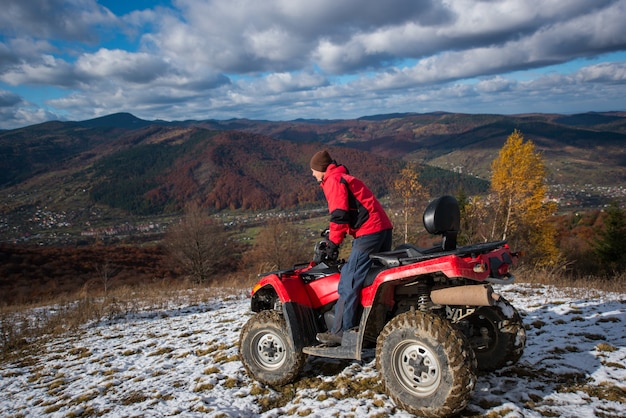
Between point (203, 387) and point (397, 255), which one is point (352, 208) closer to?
point (397, 255)

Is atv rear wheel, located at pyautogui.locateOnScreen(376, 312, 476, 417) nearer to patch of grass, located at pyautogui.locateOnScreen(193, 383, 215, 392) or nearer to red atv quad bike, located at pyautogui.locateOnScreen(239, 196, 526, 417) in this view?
red atv quad bike, located at pyautogui.locateOnScreen(239, 196, 526, 417)

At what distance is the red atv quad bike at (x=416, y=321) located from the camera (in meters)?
3.21

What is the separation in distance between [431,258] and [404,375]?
110 centimetres

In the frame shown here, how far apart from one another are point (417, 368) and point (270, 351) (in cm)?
178

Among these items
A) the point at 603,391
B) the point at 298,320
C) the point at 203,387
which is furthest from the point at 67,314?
the point at 603,391

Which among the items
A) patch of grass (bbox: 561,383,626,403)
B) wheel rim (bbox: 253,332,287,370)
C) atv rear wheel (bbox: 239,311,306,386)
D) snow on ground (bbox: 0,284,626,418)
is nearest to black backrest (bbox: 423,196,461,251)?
snow on ground (bbox: 0,284,626,418)

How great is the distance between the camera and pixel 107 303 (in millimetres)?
9711

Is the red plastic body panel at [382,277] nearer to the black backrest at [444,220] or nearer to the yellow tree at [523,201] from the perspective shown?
the black backrest at [444,220]

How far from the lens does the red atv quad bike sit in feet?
10.5

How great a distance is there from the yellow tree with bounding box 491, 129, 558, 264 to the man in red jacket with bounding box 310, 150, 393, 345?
31139 mm

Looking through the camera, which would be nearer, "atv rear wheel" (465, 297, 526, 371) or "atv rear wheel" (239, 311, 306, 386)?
"atv rear wheel" (465, 297, 526, 371)

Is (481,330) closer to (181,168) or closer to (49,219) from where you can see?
(49,219)

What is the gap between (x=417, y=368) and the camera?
11.1 ft

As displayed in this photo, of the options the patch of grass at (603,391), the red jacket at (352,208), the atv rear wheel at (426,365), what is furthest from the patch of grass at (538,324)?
the red jacket at (352,208)
